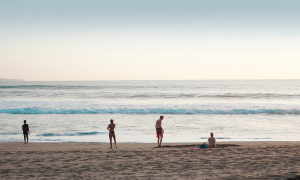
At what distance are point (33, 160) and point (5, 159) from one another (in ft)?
3.55

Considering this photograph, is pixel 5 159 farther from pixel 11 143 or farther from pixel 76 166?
pixel 11 143

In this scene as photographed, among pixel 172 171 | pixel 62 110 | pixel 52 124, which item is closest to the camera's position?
pixel 172 171

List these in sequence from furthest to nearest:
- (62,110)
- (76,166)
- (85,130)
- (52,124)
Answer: (62,110) → (52,124) → (85,130) → (76,166)

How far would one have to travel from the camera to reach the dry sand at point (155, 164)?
275 inches

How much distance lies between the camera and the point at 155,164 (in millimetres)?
8266

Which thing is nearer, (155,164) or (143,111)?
(155,164)

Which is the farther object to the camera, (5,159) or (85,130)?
(85,130)

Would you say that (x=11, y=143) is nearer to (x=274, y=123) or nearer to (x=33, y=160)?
(x=33, y=160)

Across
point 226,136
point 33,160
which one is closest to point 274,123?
point 226,136

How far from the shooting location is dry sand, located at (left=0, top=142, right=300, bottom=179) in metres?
6.98

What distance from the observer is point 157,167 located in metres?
7.88

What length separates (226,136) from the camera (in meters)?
15.5

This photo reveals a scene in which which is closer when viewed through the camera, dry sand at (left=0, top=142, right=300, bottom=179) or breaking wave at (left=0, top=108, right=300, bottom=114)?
dry sand at (left=0, top=142, right=300, bottom=179)

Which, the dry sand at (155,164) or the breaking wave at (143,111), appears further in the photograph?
the breaking wave at (143,111)
